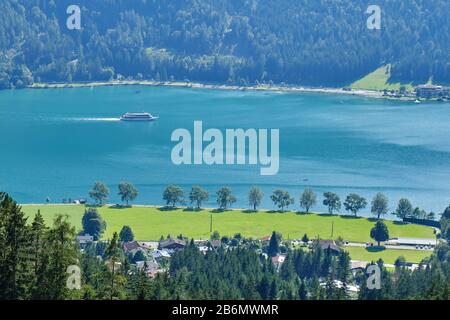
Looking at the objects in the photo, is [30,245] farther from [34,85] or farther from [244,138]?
[34,85]

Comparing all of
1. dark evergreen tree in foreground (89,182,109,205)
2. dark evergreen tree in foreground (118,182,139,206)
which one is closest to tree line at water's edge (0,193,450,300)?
dark evergreen tree in foreground (118,182,139,206)

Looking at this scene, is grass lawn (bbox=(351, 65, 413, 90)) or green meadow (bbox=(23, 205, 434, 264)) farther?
grass lawn (bbox=(351, 65, 413, 90))

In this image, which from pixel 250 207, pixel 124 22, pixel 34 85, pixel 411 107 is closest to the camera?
pixel 250 207

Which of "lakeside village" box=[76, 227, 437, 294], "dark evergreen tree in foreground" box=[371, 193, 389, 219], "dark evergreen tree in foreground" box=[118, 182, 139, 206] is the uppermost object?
"dark evergreen tree in foreground" box=[118, 182, 139, 206]

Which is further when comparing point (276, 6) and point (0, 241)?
point (276, 6)

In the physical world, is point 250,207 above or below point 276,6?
below

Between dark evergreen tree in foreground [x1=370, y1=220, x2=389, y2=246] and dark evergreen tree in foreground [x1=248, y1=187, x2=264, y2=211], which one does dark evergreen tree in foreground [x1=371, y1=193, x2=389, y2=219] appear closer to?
dark evergreen tree in foreground [x1=370, y1=220, x2=389, y2=246]
